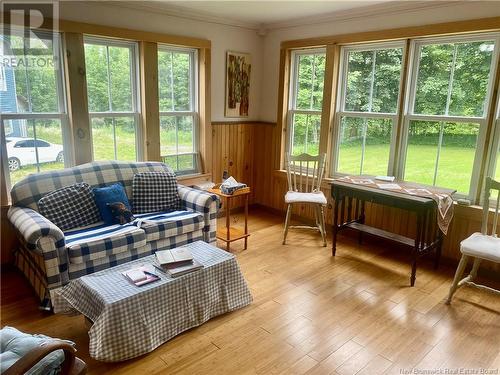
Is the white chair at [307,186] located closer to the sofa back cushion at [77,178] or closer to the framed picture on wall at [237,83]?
the framed picture on wall at [237,83]

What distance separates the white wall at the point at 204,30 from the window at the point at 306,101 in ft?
1.70

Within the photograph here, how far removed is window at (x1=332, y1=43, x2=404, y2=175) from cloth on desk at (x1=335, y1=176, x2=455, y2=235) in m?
0.39

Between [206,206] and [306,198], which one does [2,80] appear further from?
[306,198]

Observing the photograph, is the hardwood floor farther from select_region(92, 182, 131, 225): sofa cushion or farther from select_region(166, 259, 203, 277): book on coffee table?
select_region(92, 182, 131, 225): sofa cushion

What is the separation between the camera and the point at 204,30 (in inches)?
158

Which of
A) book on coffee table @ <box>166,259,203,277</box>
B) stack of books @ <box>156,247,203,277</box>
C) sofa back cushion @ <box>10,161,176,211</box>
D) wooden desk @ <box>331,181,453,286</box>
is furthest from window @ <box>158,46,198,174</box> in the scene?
book on coffee table @ <box>166,259,203,277</box>

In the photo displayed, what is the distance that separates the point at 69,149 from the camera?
335 cm

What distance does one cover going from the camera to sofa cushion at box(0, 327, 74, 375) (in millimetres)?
1310

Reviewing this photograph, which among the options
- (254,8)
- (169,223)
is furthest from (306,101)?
(169,223)

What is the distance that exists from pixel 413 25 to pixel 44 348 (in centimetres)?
362

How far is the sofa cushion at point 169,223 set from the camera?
2.91 meters

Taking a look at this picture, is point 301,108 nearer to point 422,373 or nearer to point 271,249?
point 271,249

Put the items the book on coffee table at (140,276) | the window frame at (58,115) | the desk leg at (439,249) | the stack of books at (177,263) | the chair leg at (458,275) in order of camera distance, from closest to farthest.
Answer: the book on coffee table at (140,276) < the stack of books at (177,263) < the chair leg at (458,275) < the window frame at (58,115) < the desk leg at (439,249)
